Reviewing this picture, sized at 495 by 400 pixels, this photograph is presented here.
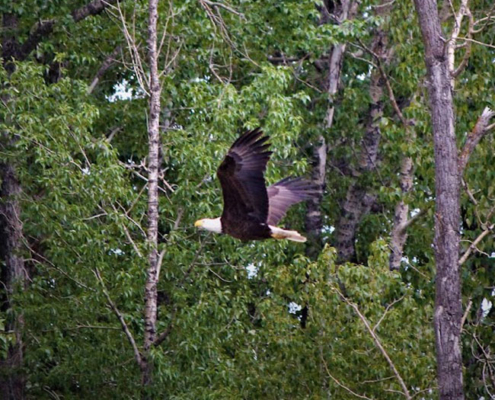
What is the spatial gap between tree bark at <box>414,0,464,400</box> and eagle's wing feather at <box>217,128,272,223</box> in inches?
60.2

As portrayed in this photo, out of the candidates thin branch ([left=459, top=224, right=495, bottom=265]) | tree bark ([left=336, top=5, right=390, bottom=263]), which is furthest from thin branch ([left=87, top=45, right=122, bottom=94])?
thin branch ([left=459, top=224, right=495, bottom=265])

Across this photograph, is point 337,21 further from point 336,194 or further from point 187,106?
point 187,106

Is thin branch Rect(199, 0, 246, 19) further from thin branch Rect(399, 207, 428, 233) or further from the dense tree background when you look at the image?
thin branch Rect(399, 207, 428, 233)

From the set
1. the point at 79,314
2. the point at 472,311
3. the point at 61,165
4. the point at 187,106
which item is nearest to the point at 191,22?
the point at 187,106

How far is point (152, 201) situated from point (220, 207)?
0.77m

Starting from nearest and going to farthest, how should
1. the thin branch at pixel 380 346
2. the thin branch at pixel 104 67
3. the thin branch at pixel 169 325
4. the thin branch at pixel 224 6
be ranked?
the thin branch at pixel 380 346
the thin branch at pixel 169 325
the thin branch at pixel 224 6
the thin branch at pixel 104 67

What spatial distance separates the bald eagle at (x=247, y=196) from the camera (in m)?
12.9

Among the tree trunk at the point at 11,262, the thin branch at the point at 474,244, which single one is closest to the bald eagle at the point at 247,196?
the thin branch at the point at 474,244

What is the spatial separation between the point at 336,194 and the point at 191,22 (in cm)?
437

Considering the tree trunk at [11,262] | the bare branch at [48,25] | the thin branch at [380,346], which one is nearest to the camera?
the thin branch at [380,346]

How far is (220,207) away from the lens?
16391 mm

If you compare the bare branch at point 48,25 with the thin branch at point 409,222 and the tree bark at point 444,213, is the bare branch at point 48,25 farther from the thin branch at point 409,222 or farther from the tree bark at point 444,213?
the tree bark at point 444,213

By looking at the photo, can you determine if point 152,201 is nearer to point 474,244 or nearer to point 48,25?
point 48,25

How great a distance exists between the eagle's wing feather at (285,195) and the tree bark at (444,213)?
1.40 metres
